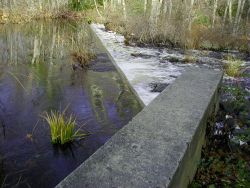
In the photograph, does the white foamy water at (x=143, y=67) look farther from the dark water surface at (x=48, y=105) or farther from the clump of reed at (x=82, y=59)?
the clump of reed at (x=82, y=59)

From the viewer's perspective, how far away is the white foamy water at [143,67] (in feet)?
26.5

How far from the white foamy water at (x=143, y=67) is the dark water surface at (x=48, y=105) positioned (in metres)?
0.31

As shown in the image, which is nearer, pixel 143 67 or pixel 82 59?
pixel 143 67

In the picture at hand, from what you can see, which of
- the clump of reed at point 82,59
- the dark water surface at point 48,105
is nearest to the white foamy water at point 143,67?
the dark water surface at point 48,105

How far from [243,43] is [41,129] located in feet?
36.5

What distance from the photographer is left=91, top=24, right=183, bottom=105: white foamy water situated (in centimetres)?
809

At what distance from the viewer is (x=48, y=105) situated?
733 cm

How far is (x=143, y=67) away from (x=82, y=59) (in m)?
2.25

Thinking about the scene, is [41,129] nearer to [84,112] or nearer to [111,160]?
[84,112]

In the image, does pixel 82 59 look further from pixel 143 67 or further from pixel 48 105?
pixel 48 105

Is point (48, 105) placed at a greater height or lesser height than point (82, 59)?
lesser

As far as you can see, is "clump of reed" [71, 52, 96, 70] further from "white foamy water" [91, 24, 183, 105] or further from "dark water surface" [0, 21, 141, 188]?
"white foamy water" [91, 24, 183, 105]

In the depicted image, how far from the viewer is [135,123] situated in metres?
3.63

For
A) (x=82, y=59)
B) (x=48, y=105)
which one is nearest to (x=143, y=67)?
(x=82, y=59)
